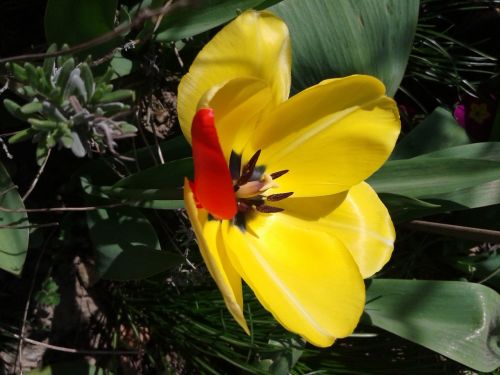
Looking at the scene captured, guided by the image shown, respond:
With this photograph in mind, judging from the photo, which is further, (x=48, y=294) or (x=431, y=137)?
(x=431, y=137)

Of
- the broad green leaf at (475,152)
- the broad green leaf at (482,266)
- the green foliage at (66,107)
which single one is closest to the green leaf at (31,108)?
the green foliage at (66,107)

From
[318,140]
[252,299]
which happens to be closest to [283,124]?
[318,140]

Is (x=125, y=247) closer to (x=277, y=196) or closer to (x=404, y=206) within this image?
(x=277, y=196)

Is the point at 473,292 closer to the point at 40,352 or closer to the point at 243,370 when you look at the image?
the point at 243,370

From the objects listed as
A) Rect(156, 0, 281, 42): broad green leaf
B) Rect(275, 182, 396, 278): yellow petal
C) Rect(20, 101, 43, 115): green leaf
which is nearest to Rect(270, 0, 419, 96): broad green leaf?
Rect(156, 0, 281, 42): broad green leaf

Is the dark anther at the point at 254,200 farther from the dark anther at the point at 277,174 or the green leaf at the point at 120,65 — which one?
the green leaf at the point at 120,65


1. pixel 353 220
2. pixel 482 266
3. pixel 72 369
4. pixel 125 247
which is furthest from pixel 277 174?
pixel 482 266
